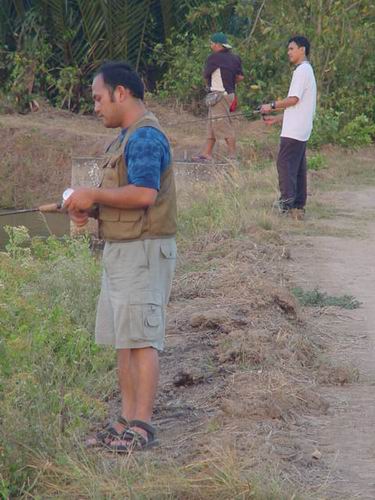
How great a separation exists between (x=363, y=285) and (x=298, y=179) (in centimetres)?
285

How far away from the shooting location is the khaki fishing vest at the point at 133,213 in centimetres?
470

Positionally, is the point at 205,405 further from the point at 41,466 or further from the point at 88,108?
the point at 88,108

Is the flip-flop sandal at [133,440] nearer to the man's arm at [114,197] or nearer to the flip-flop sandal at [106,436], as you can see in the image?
the flip-flop sandal at [106,436]

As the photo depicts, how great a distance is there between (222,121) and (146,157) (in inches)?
424

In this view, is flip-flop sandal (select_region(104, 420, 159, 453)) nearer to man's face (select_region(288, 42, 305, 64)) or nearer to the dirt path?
the dirt path

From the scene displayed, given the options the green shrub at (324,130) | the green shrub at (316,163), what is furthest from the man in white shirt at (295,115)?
the green shrub at (324,130)

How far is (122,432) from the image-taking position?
479cm

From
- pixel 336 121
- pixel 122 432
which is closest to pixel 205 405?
pixel 122 432

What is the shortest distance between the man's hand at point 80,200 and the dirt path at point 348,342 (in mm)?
1418

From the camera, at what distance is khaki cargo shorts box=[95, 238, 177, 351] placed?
184 inches

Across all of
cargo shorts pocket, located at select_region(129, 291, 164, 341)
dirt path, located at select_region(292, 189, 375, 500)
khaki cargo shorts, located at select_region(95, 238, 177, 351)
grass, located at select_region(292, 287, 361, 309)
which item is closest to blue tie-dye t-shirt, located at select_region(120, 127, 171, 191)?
khaki cargo shorts, located at select_region(95, 238, 177, 351)

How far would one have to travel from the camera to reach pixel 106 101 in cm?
479

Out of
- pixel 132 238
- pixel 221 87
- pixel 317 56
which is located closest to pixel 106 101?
pixel 132 238

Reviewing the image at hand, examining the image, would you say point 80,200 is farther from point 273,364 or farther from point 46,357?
point 273,364
